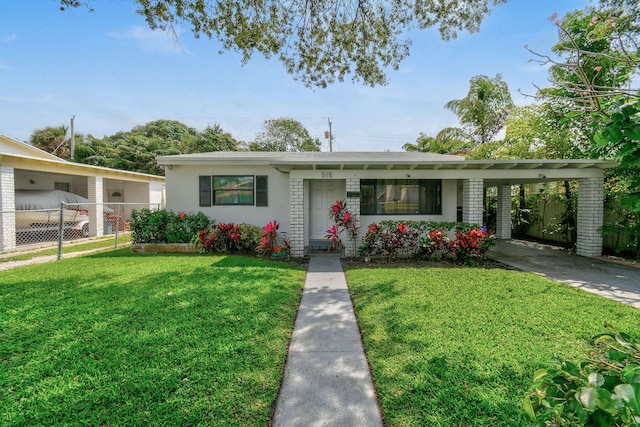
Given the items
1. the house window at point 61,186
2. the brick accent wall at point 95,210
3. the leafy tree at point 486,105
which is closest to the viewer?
the brick accent wall at point 95,210

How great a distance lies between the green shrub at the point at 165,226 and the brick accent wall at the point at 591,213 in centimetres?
1122

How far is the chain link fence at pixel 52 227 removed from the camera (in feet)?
30.3

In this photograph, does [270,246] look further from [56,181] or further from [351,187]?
[56,181]

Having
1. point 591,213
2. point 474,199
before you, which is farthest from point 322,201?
point 591,213

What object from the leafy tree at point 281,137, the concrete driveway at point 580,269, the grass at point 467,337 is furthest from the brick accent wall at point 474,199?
the leafy tree at point 281,137

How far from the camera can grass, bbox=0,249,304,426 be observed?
7.53 ft

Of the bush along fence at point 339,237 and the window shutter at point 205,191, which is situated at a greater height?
the window shutter at point 205,191

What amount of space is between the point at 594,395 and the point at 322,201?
30.6ft

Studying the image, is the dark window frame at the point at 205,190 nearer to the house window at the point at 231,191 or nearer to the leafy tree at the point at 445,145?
the house window at the point at 231,191

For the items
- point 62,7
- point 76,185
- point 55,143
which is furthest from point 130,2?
point 55,143

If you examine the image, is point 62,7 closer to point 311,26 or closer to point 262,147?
point 311,26

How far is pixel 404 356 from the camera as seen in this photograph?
305 cm

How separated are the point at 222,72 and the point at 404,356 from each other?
812cm

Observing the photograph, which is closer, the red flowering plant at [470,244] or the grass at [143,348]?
the grass at [143,348]
